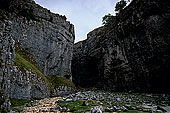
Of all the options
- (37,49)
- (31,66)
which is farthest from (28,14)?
(31,66)

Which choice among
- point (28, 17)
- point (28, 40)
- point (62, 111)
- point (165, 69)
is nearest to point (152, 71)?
point (165, 69)

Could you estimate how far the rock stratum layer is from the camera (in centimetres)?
1892

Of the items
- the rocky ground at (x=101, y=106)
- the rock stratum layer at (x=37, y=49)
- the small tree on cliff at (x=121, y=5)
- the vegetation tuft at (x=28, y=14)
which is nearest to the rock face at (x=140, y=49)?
the rocky ground at (x=101, y=106)

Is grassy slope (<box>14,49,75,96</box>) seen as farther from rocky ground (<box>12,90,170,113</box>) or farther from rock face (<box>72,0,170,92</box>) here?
rock face (<box>72,0,170,92</box>)

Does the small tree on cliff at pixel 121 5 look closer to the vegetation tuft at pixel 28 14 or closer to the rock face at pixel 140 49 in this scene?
the rock face at pixel 140 49

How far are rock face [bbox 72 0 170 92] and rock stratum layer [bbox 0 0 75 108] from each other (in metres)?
16.0

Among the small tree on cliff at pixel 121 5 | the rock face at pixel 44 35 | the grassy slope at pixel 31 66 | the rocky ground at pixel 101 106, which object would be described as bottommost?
Answer: the rocky ground at pixel 101 106

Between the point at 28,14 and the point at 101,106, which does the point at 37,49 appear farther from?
the point at 101,106

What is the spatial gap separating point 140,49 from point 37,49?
26.1 m

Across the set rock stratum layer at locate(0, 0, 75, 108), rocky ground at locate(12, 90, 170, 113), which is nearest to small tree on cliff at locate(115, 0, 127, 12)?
rock stratum layer at locate(0, 0, 75, 108)

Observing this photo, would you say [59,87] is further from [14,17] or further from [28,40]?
[14,17]

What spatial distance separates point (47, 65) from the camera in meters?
36.5

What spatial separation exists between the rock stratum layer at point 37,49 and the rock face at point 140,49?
1600 centimetres

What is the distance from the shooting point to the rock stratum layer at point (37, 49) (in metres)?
18.9
